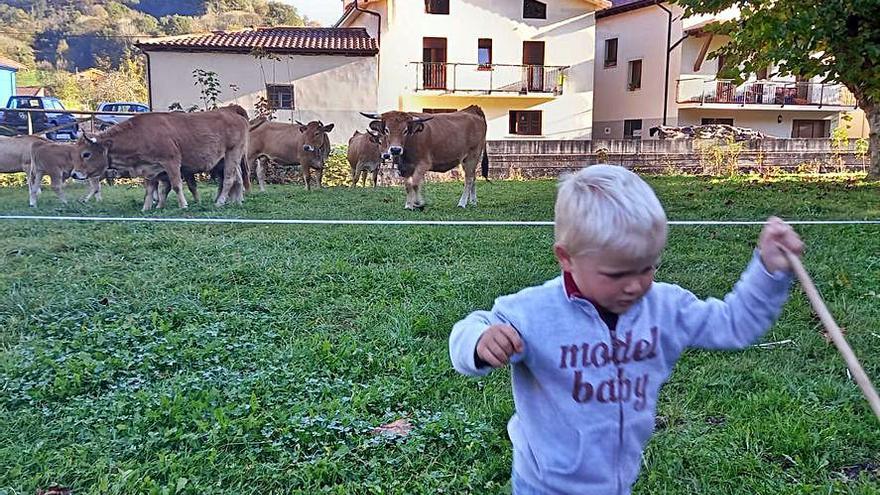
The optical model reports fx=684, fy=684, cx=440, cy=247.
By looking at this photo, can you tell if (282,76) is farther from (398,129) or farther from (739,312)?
(739,312)

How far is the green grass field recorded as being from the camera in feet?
8.65

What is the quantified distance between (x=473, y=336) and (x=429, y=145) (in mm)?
9389

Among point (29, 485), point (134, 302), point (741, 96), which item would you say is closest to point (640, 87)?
point (741, 96)

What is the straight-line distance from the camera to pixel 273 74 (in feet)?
81.0

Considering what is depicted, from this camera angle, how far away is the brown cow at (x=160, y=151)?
10039 mm

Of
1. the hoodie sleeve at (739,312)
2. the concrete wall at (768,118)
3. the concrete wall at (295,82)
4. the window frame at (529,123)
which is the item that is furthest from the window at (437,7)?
the hoodie sleeve at (739,312)

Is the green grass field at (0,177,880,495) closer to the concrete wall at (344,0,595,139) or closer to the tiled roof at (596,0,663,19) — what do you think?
the concrete wall at (344,0,595,139)

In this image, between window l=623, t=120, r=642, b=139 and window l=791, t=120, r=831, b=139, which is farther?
window l=791, t=120, r=831, b=139

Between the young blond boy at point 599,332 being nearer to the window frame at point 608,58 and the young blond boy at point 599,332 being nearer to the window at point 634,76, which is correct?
the window at point 634,76

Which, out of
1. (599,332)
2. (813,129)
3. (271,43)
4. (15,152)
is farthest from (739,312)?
(813,129)

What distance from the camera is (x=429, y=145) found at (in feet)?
35.6

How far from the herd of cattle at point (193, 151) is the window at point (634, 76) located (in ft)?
70.0

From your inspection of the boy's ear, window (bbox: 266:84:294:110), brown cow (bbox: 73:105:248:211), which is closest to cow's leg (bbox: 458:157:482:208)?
brown cow (bbox: 73:105:248:211)

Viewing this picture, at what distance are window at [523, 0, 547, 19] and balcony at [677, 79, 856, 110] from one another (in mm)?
6568
